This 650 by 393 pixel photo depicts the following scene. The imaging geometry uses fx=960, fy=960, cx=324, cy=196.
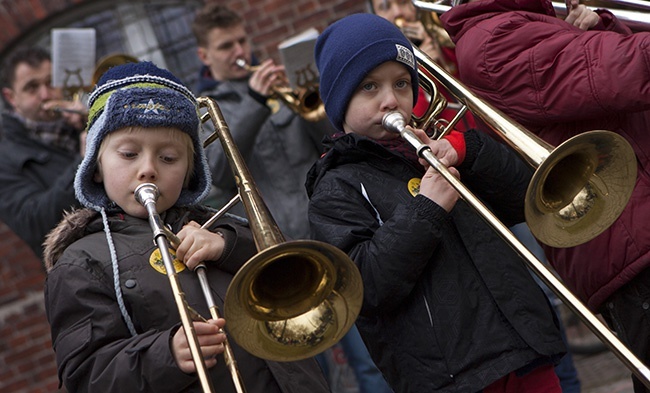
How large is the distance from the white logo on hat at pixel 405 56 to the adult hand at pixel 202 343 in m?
0.98

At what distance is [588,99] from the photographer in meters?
2.68

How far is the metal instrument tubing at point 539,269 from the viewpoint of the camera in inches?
82.7

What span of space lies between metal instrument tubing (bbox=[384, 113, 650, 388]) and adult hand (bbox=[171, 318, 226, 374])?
2.28ft

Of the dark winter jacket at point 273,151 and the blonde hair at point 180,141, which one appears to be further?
the dark winter jacket at point 273,151

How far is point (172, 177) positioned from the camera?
2654mm

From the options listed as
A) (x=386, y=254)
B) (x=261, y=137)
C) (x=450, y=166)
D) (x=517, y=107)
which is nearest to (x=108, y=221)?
(x=386, y=254)

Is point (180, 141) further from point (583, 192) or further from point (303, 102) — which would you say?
point (303, 102)

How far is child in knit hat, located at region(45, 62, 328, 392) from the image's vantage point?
7.75ft

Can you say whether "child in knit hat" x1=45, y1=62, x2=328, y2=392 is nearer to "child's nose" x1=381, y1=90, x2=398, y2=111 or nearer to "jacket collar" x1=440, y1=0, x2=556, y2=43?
"child's nose" x1=381, y1=90, x2=398, y2=111

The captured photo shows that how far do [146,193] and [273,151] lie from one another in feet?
7.23

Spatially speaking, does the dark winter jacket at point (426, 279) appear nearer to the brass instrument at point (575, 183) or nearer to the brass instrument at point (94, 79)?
the brass instrument at point (575, 183)

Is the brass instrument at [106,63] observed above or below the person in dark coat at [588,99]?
below

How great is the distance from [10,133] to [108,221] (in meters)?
2.50

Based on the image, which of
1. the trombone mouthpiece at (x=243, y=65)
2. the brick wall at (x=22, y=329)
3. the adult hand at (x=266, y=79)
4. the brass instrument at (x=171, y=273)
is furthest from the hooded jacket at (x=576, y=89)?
the brick wall at (x=22, y=329)
